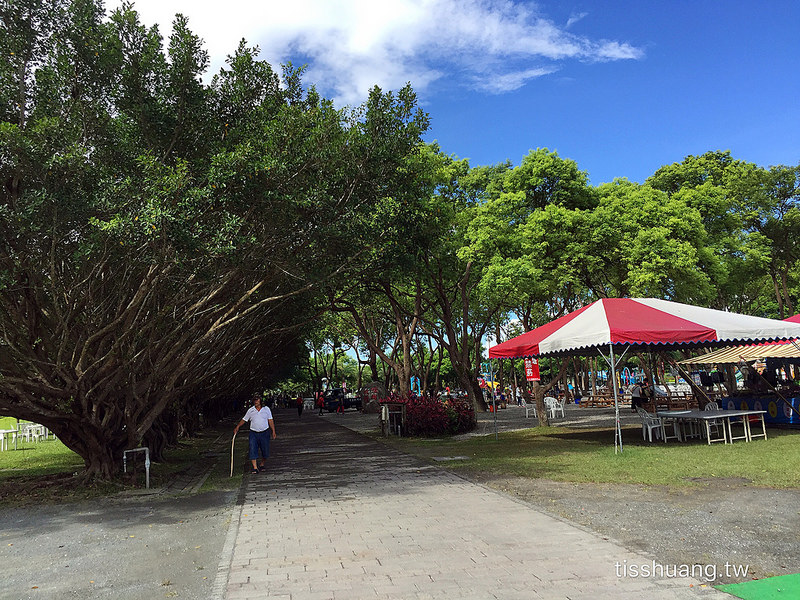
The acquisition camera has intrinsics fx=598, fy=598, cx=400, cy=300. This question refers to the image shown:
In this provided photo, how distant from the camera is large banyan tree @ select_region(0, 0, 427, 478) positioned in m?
9.33

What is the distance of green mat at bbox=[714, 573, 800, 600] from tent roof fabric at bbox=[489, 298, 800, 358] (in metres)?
8.54

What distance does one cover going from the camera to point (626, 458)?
12.4m

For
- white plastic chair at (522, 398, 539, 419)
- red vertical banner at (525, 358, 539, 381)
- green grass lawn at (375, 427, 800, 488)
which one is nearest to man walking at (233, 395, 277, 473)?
green grass lawn at (375, 427, 800, 488)

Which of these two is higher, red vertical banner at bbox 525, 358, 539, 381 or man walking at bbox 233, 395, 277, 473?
red vertical banner at bbox 525, 358, 539, 381

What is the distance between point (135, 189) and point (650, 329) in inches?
427

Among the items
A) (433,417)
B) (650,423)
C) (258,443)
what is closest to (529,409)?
(433,417)

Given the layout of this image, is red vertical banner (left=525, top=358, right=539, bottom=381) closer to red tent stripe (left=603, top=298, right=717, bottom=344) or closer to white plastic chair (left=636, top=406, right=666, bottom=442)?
white plastic chair (left=636, top=406, right=666, bottom=442)

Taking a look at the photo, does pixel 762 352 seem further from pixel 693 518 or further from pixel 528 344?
pixel 693 518

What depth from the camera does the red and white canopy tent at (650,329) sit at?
1328 centimetres

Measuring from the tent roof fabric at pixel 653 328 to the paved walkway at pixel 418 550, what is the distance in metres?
5.31

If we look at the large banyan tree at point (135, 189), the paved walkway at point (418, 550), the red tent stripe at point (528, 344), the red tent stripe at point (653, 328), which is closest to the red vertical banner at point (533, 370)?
the red tent stripe at point (528, 344)

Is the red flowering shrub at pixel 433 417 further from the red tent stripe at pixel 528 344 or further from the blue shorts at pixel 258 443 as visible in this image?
the blue shorts at pixel 258 443

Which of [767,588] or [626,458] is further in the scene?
[626,458]

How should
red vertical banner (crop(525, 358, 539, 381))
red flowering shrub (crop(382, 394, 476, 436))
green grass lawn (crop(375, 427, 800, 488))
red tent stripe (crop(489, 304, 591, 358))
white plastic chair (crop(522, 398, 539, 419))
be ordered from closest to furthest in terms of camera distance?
green grass lawn (crop(375, 427, 800, 488)), red tent stripe (crop(489, 304, 591, 358)), red vertical banner (crop(525, 358, 539, 381)), red flowering shrub (crop(382, 394, 476, 436)), white plastic chair (crop(522, 398, 539, 419))
